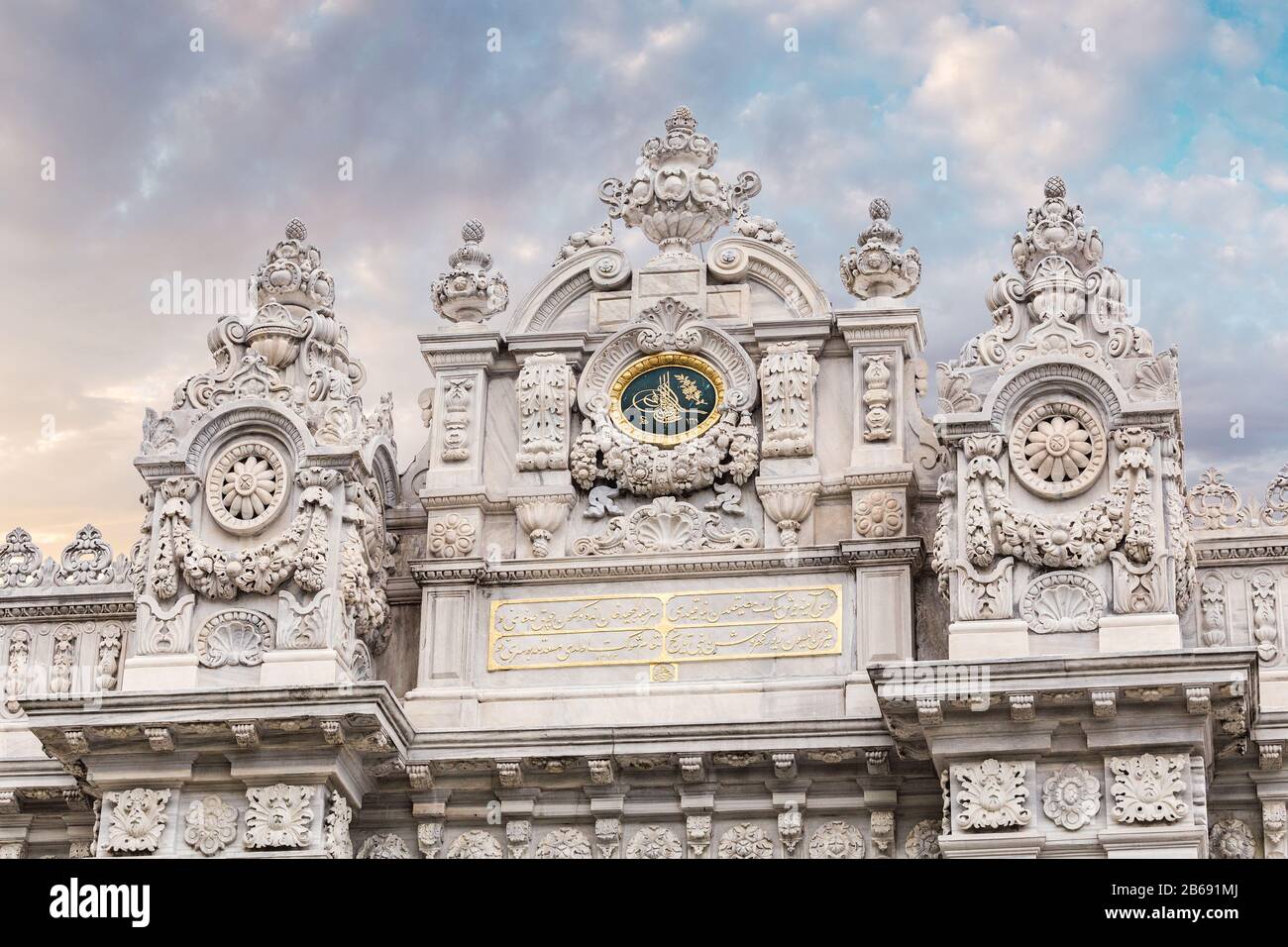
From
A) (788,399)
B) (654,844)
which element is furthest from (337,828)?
(788,399)

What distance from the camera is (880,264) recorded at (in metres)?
26.6

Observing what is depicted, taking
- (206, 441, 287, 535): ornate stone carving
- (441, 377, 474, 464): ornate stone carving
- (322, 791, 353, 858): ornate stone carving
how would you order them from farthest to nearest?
(441, 377, 474, 464): ornate stone carving < (206, 441, 287, 535): ornate stone carving < (322, 791, 353, 858): ornate stone carving

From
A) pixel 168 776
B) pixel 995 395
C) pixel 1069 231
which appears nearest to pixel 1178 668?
pixel 995 395

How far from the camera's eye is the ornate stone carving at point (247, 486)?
25.8 m

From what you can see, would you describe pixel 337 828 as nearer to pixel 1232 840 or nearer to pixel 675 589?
pixel 675 589

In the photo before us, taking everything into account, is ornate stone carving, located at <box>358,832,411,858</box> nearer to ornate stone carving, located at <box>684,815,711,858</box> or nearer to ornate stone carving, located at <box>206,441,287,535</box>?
ornate stone carving, located at <box>684,815,711,858</box>

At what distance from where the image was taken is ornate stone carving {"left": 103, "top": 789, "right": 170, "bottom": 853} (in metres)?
24.6

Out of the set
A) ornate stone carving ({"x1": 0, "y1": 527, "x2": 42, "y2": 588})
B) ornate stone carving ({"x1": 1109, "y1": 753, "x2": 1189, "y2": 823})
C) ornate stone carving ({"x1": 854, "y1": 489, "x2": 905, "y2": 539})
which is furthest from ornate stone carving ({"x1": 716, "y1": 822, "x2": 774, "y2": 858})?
ornate stone carving ({"x1": 0, "y1": 527, "x2": 42, "y2": 588})

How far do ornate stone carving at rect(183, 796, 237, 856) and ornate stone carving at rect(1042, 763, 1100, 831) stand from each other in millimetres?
7035

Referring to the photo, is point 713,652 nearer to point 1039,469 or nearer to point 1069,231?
point 1039,469

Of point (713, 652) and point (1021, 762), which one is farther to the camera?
point (713, 652)

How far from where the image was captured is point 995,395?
81.8 ft

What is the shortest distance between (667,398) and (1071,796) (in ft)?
18.8
